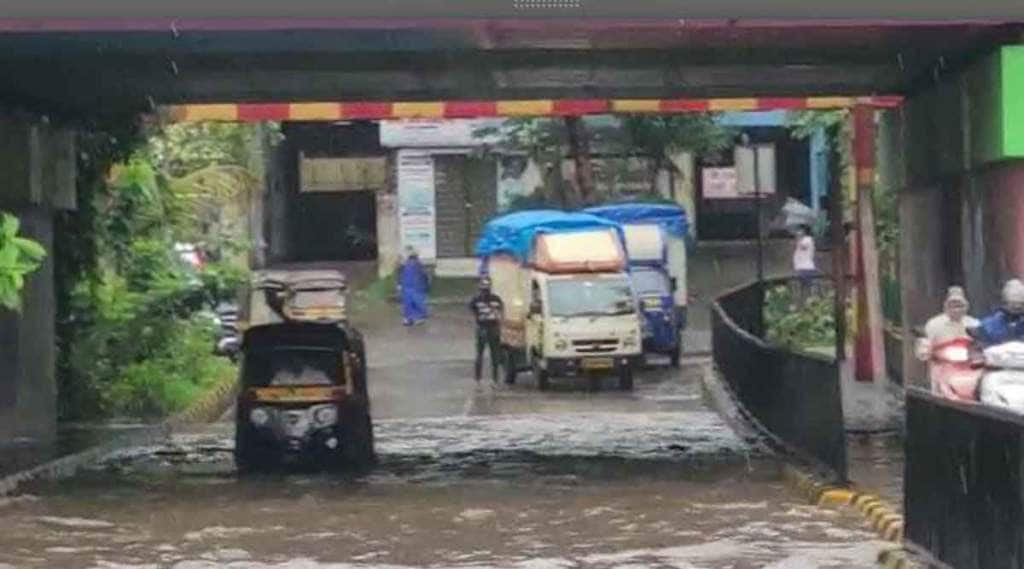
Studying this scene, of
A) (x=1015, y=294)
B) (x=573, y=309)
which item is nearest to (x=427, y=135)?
(x=573, y=309)

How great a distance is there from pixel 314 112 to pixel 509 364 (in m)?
12.0

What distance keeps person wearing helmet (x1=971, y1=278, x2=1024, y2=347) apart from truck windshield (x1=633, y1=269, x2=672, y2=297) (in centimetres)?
2403

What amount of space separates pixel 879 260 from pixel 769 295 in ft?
17.6

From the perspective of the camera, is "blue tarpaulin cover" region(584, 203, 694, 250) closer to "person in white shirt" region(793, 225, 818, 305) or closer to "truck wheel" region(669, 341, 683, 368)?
"person in white shirt" region(793, 225, 818, 305)

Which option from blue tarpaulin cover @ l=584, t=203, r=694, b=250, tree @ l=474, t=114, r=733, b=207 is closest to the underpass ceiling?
blue tarpaulin cover @ l=584, t=203, r=694, b=250

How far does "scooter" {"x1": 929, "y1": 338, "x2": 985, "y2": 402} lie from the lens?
16.4 metres

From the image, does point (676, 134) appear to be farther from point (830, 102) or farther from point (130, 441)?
point (130, 441)

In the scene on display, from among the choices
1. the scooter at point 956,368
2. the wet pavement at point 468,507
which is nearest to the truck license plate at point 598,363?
the wet pavement at point 468,507

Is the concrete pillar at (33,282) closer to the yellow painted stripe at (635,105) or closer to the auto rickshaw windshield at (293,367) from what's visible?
the auto rickshaw windshield at (293,367)

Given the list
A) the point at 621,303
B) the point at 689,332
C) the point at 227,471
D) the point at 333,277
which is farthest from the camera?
the point at 689,332

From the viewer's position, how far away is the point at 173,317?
115ft

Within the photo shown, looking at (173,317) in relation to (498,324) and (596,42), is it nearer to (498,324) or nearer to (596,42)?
(498,324)

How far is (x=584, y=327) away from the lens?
38375 millimetres

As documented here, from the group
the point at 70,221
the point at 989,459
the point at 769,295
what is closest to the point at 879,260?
the point at 769,295
